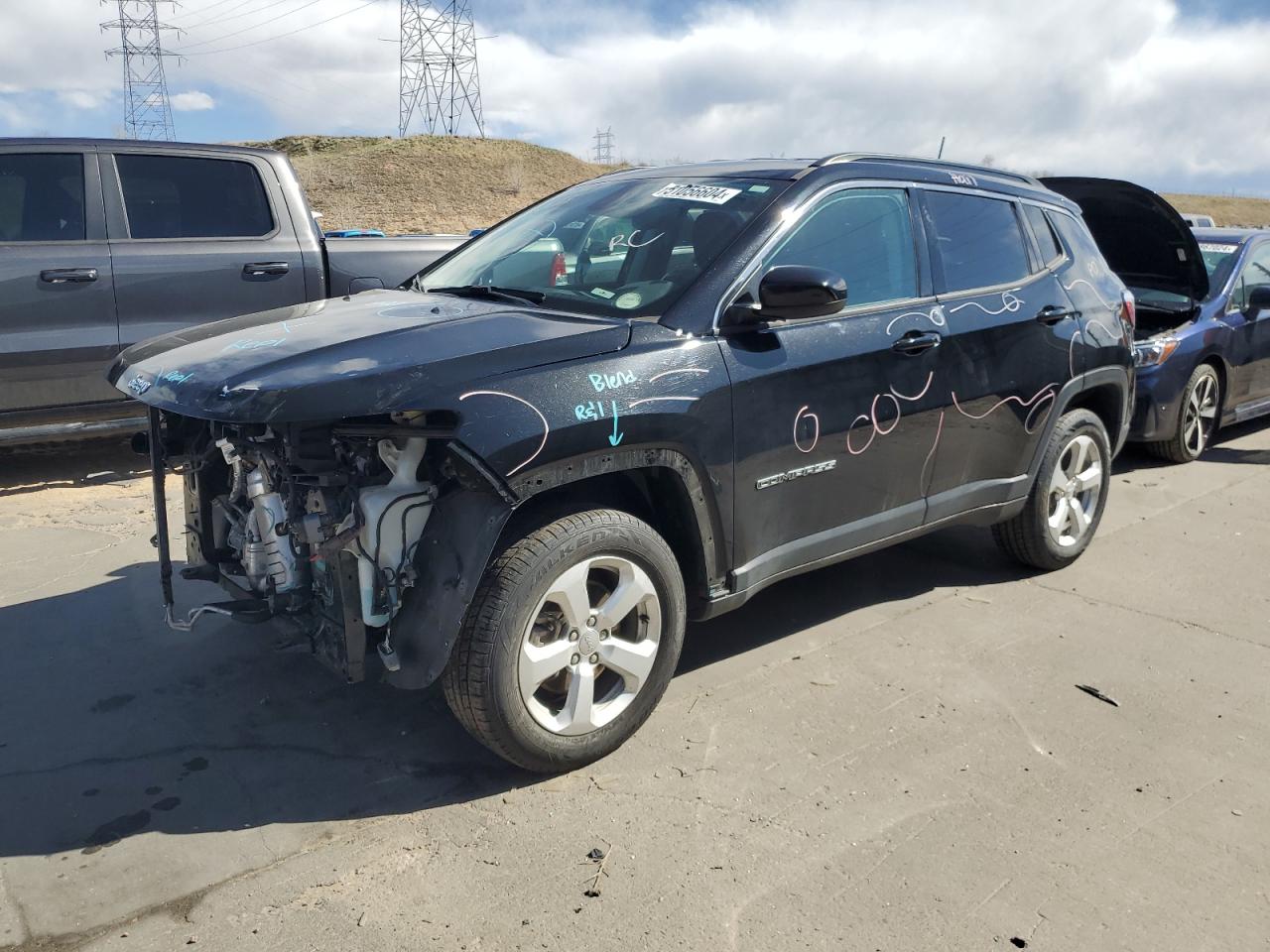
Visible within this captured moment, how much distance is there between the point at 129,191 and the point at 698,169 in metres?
4.05

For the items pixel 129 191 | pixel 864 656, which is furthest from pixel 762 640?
pixel 129 191

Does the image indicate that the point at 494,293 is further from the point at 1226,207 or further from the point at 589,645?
the point at 1226,207

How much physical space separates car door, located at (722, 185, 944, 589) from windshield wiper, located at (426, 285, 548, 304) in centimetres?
75

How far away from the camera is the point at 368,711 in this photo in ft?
12.0

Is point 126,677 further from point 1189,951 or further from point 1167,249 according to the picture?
point 1167,249

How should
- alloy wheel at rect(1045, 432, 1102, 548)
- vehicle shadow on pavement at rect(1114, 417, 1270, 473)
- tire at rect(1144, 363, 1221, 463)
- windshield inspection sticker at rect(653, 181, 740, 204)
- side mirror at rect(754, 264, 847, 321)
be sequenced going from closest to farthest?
side mirror at rect(754, 264, 847, 321) < windshield inspection sticker at rect(653, 181, 740, 204) < alloy wheel at rect(1045, 432, 1102, 548) < tire at rect(1144, 363, 1221, 463) < vehicle shadow on pavement at rect(1114, 417, 1270, 473)

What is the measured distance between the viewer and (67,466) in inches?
273

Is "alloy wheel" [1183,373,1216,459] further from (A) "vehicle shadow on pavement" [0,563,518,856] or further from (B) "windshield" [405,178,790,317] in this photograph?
(A) "vehicle shadow on pavement" [0,563,518,856]

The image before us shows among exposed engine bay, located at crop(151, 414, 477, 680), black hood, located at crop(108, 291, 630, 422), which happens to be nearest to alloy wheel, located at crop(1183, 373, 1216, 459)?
black hood, located at crop(108, 291, 630, 422)

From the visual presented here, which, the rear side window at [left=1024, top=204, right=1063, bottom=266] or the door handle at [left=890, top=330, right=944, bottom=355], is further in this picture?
the rear side window at [left=1024, top=204, right=1063, bottom=266]

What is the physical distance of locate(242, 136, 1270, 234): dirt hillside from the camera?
4681cm

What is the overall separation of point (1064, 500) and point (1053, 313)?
0.95m

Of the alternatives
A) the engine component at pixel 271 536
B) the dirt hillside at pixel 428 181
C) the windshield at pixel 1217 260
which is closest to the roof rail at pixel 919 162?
the engine component at pixel 271 536

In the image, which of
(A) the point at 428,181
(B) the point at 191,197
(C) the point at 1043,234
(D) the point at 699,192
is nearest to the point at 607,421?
(D) the point at 699,192
